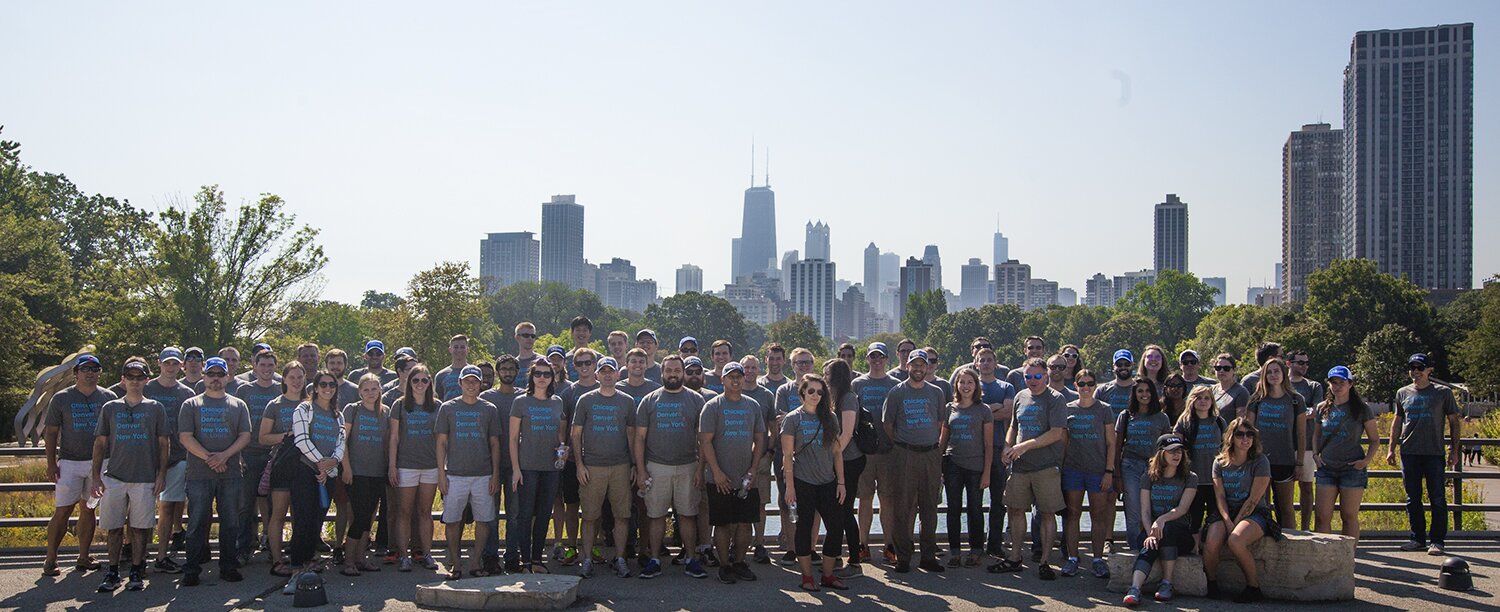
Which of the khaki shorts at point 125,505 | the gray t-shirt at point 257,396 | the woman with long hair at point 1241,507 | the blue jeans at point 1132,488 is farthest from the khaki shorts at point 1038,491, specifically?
the khaki shorts at point 125,505

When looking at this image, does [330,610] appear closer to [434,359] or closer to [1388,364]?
[434,359]

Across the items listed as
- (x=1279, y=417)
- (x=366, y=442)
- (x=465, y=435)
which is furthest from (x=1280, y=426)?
(x=366, y=442)

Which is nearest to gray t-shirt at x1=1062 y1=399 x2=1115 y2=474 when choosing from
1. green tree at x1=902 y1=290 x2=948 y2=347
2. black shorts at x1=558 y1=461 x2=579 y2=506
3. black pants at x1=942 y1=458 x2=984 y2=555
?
black pants at x1=942 y1=458 x2=984 y2=555

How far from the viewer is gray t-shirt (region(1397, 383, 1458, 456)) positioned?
10164 mm

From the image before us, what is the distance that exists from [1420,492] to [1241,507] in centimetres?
322

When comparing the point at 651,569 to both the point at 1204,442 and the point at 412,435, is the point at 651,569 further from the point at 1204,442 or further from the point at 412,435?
Answer: the point at 1204,442

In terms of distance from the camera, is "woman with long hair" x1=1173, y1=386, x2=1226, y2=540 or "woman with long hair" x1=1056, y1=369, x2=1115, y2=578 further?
"woman with long hair" x1=1056, y1=369, x2=1115, y2=578

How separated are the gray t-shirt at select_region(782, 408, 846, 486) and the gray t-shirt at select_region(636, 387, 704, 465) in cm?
93

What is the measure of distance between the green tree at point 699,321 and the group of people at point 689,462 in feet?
331

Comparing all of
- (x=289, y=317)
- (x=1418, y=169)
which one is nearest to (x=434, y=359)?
(x=289, y=317)

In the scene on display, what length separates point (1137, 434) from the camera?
925 centimetres

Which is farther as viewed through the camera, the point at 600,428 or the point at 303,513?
the point at 600,428

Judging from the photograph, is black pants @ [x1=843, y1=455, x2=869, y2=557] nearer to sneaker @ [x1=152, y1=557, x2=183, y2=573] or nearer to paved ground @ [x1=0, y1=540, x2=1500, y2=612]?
paved ground @ [x1=0, y1=540, x2=1500, y2=612]

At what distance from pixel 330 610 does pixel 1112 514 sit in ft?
22.2
